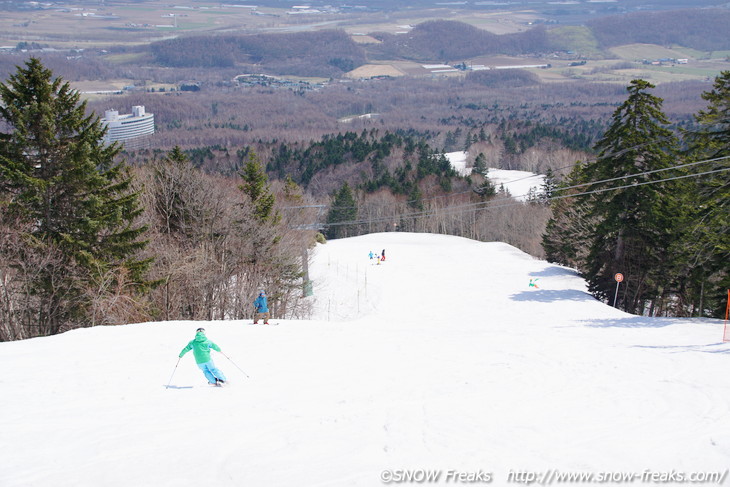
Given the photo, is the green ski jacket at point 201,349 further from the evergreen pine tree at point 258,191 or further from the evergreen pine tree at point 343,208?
the evergreen pine tree at point 343,208

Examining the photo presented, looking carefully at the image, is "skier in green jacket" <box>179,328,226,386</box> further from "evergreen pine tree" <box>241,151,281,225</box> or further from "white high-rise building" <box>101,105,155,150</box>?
"white high-rise building" <box>101,105,155,150</box>

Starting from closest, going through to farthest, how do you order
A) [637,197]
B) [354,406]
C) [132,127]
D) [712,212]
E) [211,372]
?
[354,406]
[211,372]
[712,212]
[637,197]
[132,127]

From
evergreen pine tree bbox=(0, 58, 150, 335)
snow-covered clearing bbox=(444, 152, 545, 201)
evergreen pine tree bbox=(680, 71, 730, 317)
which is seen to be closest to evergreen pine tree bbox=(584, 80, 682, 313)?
evergreen pine tree bbox=(680, 71, 730, 317)

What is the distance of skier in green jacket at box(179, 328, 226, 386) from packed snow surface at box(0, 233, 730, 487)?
0.27m

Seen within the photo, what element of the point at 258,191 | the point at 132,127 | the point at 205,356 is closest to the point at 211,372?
the point at 205,356

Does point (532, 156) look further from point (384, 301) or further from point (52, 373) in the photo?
point (52, 373)

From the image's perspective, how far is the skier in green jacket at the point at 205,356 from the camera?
12.7m

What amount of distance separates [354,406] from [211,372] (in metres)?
3.19

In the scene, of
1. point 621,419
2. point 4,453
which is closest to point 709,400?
point 621,419

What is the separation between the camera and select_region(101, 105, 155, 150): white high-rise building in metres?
155

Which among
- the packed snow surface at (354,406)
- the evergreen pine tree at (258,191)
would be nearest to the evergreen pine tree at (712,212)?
the packed snow surface at (354,406)

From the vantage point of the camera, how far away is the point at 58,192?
21.1 meters

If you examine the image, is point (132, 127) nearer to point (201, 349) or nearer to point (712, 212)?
point (712, 212)

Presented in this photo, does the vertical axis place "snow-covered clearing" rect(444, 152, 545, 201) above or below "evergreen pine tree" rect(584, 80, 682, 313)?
below
